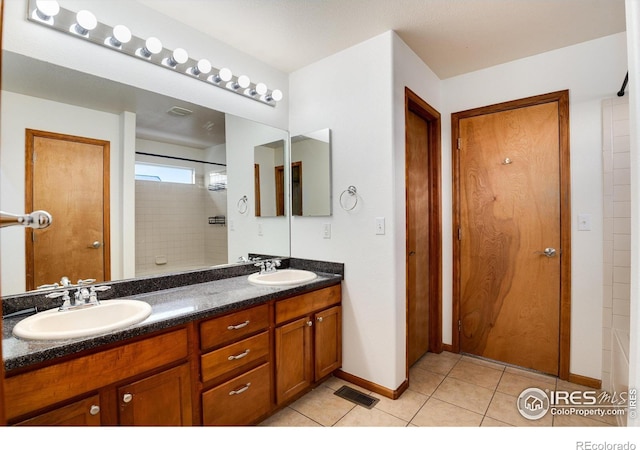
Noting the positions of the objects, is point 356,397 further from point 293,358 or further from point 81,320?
point 81,320

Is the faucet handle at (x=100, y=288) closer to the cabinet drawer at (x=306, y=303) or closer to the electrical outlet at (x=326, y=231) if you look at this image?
the cabinet drawer at (x=306, y=303)

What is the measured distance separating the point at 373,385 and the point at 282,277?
38.7 inches

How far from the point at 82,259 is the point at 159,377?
0.76 metres

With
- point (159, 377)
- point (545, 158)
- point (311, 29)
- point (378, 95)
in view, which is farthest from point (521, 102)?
point (159, 377)

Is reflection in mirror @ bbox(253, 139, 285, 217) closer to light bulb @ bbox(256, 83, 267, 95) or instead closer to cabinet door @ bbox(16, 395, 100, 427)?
light bulb @ bbox(256, 83, 267, 95)

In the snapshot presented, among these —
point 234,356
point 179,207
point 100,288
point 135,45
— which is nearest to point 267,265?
point 179,207

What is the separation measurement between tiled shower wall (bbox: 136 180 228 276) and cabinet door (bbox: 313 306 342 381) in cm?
80

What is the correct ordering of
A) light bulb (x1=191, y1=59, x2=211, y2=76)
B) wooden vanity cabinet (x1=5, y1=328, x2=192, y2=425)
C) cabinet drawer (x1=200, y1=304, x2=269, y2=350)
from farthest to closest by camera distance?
light bulb (x1=191, y1=59, x2=211, y2=76), cabinet drawer (x1=200, y1=304, x2=269, y2=350), wooden vanity cabinet (x1=5, y1=328, x2=192, y2=425)

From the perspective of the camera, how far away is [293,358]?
1.95 metres

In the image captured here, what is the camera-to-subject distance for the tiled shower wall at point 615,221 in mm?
2029

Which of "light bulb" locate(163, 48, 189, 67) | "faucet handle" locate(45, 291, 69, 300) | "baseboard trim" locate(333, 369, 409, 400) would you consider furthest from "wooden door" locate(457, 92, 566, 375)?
"faucet handle" locate(45, 291, 69, 300)

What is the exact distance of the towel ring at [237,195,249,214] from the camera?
2335 millimetres

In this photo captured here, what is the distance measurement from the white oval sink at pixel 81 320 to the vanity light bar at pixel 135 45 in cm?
134
